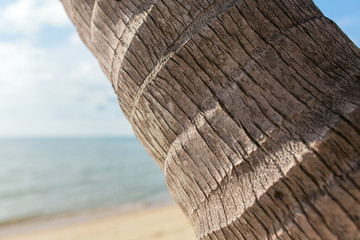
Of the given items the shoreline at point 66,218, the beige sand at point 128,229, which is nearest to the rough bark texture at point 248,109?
the beige sand at point 128,229

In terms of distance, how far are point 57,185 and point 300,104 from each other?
19089 mm

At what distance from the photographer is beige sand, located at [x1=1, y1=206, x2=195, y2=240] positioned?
26.4 feet

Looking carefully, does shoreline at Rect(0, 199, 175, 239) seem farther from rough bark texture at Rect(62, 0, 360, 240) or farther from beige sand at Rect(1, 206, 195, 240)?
rough bark texture at Rect(62, 0, 360, 240)

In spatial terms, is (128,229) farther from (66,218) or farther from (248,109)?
(248,109)

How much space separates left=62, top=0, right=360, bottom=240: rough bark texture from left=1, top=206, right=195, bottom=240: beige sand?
22.0 ft

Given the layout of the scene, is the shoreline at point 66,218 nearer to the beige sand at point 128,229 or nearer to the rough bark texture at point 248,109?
the beige sand at point 128,229

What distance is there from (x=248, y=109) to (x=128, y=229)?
863 centimetres

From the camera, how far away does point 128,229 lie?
8.90 m

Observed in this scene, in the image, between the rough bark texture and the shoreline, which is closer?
the rough bark texture

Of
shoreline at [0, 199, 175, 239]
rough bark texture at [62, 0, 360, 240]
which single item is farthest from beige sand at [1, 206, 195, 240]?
rough bark texture at [62, 0, 360, 240]

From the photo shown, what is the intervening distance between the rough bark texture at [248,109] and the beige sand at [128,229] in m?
6.72

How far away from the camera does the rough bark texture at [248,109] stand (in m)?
0.77

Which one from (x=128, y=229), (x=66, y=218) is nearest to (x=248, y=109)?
(x=128, y=229)

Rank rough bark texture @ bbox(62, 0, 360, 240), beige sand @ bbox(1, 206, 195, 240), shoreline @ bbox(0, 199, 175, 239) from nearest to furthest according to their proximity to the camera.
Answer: rough bark texture @ bbox(62, 0, 360, 240) → beige sand @ bbox(1, 206, 195, 240) → shoreline @ bbox(0, 199, 175, 239)
